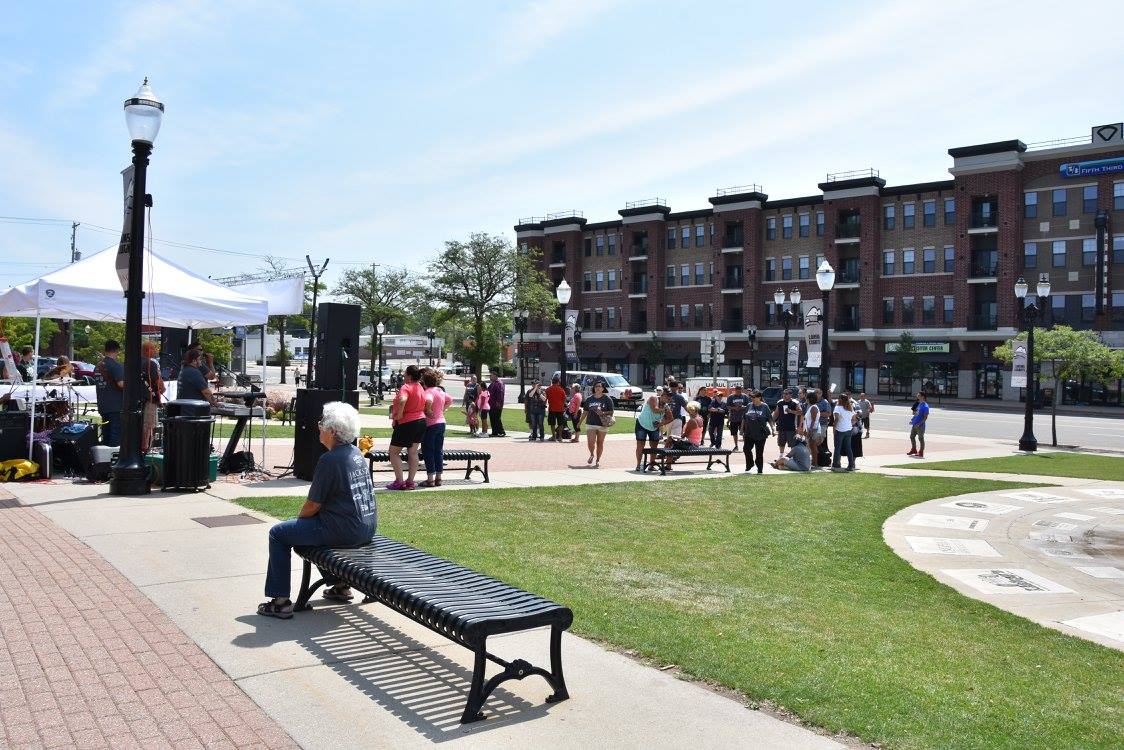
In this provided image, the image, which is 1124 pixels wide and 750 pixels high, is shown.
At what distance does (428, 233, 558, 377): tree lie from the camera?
60.4 meters

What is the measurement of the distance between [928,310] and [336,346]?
54887mm

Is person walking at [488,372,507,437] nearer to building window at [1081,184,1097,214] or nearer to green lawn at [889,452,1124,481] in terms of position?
green lawn at [889,452,1124,481]

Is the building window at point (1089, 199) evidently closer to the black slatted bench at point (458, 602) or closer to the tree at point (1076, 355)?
the tree at point (1076, 355)

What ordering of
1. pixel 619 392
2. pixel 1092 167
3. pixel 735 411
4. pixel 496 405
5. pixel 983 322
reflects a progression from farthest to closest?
pixel 983 322 < pixel 1092 167 < pixel 619 392 < pixel 496 405 < pixel 735 411

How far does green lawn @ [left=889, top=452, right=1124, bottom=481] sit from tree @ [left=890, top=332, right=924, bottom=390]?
117 feet

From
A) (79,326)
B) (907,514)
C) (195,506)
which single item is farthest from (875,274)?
(79,326)

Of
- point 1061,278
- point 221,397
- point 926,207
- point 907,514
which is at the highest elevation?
point 926,207

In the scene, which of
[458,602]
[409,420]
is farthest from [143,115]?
[458,602]

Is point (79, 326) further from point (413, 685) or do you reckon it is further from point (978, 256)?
point (413, 685)

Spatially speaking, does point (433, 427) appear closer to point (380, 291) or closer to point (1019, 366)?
point (1019, 366)

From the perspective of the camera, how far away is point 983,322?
186 feet

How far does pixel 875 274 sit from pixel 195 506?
5847 centimetres

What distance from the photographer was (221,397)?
16625 millimetres

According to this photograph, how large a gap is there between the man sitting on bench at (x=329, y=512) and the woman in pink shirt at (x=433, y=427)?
6.10 metres
